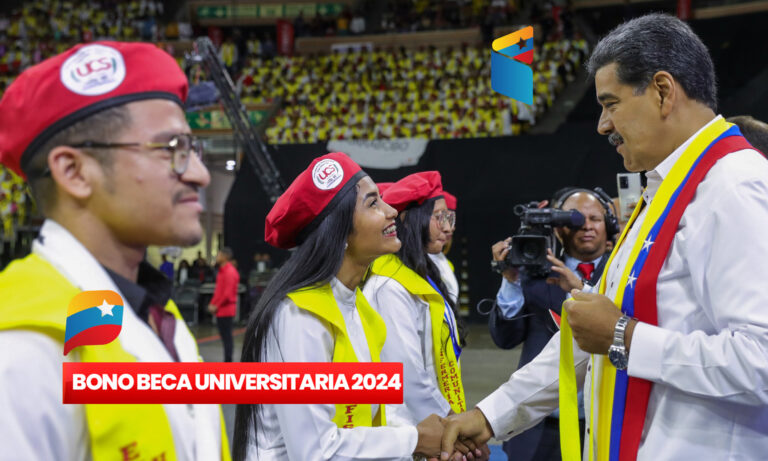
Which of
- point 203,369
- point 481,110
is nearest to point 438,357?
point 203,369

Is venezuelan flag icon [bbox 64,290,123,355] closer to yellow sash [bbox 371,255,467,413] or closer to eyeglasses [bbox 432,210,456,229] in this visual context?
yellow sash [bbox 371,255,467,413]

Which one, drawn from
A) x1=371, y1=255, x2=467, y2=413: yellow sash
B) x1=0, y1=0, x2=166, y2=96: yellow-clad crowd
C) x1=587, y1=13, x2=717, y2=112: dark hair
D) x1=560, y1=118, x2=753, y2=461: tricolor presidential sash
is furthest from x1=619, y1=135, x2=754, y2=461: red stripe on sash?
x1=0, y1=0, x2=166, y2=96: yellow-clad crowd

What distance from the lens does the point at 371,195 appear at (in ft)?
6.41

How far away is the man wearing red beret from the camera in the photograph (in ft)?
2.51

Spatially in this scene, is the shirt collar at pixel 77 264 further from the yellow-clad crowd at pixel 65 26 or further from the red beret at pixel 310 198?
the yellow-clad crowd at pixel 65 26

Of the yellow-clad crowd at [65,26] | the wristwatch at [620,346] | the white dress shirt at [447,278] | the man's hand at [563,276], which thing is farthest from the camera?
the yellow-clad crowd at [65,26]

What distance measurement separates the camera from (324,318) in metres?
1.62

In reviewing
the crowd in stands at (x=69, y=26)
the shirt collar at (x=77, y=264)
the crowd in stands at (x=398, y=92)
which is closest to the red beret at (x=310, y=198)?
the shirt collar at (x=77, y=264)

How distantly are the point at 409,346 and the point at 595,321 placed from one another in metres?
1.04

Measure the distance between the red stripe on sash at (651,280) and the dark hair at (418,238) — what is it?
1.43m

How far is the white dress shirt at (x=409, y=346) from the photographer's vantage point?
223cm

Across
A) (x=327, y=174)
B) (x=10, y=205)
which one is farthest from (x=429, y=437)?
(x=10, y=205)

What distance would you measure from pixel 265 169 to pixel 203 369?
7.10m

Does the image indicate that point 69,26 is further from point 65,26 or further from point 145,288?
point 145,288
